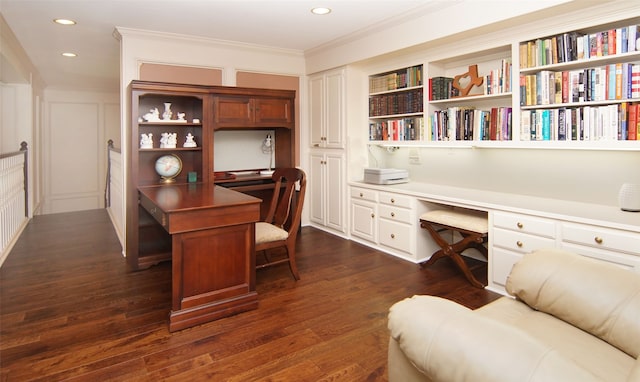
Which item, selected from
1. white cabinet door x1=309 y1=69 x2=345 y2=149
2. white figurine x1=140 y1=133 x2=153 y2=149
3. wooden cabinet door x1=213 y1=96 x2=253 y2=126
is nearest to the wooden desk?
white figurine x1=140 y1=133 x2=153 y2=149

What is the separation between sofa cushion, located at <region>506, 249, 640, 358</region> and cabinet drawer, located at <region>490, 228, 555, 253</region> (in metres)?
1.05

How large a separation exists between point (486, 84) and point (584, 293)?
2375mm

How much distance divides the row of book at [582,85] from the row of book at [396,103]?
1.14 metres

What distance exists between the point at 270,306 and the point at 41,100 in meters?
7.02

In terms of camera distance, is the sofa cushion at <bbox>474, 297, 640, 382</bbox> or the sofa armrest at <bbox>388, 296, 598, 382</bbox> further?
the sofa cushion at <bbox>474, 297, 640, 382</bbox>

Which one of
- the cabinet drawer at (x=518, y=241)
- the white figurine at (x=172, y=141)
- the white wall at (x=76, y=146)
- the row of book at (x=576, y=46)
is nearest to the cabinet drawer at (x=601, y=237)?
the cabinet drawer at (x=518, y=241)

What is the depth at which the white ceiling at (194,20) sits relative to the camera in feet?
11.3

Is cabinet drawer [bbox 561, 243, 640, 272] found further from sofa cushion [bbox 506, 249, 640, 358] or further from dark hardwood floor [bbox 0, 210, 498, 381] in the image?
sofa cushion [bbox 506, 249, 640, 358]

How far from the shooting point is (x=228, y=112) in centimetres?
432

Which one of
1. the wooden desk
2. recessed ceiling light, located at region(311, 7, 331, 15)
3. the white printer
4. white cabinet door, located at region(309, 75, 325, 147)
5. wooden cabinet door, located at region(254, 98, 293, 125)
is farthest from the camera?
white cabinet door, located at region(309, 75, 325, 147)

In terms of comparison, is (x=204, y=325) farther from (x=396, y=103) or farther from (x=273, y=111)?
(x=396, y=103)

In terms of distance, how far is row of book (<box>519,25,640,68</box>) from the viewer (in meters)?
2.70

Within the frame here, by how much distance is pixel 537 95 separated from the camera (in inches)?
124

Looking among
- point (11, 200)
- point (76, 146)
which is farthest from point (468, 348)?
point (76, 146)
